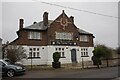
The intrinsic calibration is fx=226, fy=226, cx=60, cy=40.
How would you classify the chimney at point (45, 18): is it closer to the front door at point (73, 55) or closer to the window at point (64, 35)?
the window at point (64, 35)

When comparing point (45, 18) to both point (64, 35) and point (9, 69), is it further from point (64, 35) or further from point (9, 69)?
point (9, 69)

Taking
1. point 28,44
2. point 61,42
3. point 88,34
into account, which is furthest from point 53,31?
point 88,34

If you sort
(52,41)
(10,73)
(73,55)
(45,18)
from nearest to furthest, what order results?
(10,73)
(52,41)
(45,18)
(73,55)

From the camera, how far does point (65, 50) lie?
126 ft

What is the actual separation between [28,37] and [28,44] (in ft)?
3.63

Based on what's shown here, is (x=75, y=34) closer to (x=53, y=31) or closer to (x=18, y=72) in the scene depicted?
(x=53, y=31)

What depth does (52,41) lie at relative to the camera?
37.3 meters

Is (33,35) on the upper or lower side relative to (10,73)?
upper

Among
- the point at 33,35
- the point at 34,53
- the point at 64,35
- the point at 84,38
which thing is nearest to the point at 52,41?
the point at 64,35

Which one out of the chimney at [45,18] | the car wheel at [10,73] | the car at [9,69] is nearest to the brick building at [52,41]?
the chimney at [45,18]

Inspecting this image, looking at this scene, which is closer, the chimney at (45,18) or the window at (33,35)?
the window at (33,35)

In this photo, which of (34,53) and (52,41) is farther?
(52,41)

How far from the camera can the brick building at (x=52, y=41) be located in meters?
35.8

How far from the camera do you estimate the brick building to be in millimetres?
35781
